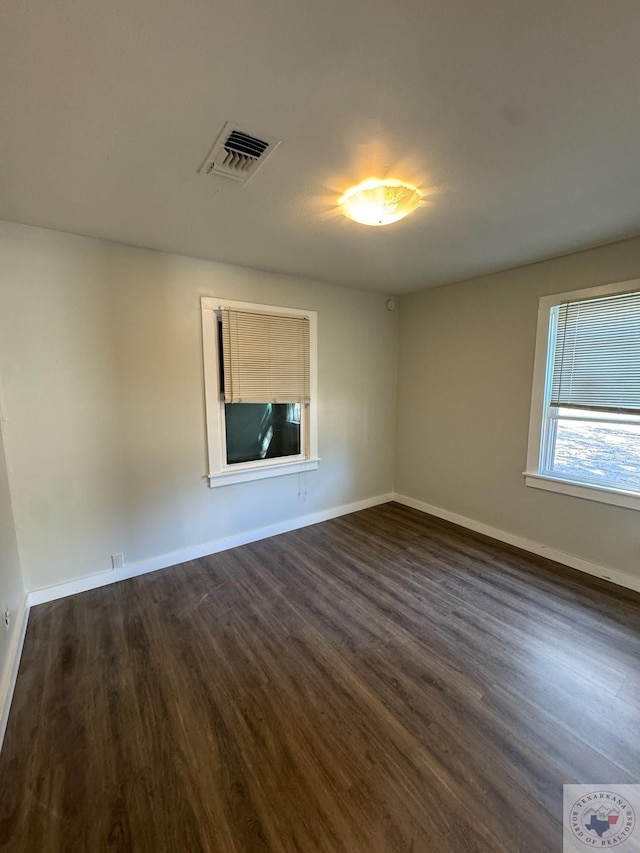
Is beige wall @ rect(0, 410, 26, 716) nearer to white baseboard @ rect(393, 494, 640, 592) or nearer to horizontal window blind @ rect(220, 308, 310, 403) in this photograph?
horizontal window blind @ rect(220, 308, 310, 403)

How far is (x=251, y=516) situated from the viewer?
3359 millimetres

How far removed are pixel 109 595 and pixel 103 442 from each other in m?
1.11

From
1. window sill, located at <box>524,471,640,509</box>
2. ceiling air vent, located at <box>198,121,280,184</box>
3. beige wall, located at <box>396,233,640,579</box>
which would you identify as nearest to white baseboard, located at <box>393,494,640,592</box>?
beige wall, located at <box>396,233,640,579</box>

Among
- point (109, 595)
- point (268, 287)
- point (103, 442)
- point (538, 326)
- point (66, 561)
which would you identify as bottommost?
point (109, 595)

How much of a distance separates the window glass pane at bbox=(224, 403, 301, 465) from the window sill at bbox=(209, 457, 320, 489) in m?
0.10

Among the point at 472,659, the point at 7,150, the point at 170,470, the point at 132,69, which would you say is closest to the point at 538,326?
the point at 472,659

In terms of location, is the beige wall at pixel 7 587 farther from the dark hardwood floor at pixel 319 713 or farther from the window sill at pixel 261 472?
the window sill at pixel 261 472

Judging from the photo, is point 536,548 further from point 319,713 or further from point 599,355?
point 319,713

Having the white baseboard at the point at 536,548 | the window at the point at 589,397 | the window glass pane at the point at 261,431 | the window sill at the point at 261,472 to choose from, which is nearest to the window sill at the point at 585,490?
the window at the point at 589,397

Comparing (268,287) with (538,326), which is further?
(268,287)

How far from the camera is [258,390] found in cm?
318

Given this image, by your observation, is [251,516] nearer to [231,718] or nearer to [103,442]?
[103,442]

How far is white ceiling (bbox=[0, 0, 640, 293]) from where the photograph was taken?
955 millimetres

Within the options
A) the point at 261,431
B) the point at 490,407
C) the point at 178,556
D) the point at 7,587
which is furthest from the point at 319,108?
the point at 178,556
